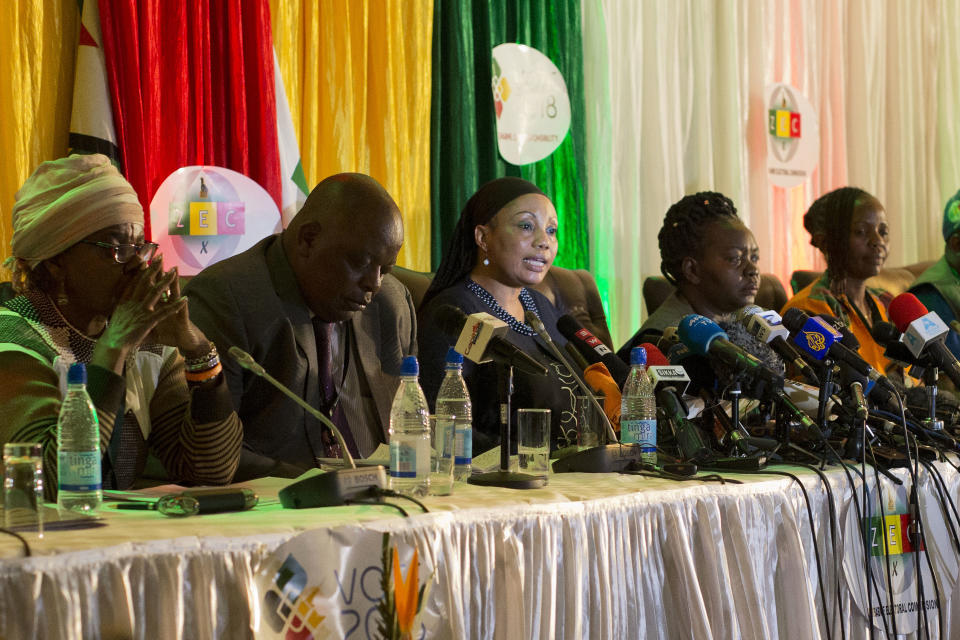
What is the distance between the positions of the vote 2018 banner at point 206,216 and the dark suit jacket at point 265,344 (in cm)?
108

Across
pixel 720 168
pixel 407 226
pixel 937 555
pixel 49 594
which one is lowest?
pixel 937 555

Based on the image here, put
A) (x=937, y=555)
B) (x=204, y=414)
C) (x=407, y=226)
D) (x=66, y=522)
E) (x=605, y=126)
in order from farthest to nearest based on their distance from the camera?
(x=605, y=126)
(x=407, y=226)
(x=937, y=555)
(x=204, y=414)
(x=66, y=522)

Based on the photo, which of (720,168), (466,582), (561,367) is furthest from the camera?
(720,168)

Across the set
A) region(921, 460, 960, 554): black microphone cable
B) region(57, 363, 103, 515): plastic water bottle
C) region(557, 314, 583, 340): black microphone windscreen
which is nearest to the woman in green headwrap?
region(57, 363, 103, 515): plastic water bottle

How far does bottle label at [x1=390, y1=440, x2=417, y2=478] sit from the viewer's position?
1986mm

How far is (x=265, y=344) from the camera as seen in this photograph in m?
2.70

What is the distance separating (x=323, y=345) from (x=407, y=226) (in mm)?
1730

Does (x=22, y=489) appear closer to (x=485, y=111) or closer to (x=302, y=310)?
(x=302, y=310)

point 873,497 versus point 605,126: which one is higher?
point 605,126

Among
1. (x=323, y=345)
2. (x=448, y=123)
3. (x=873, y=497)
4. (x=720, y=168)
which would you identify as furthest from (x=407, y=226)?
(x=873, y=497)

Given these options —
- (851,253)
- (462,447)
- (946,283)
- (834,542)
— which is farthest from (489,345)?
(946,283)

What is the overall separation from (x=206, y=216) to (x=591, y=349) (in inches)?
68.9

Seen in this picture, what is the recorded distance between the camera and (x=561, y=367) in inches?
130

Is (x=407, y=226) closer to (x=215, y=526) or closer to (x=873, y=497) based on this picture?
(x=873, y=497)
